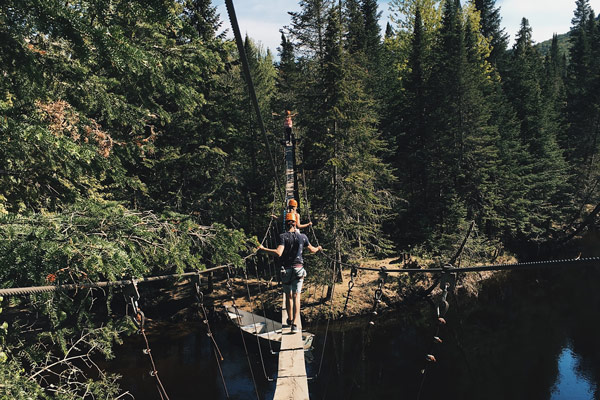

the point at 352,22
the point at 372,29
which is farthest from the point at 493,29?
the point at 352,22

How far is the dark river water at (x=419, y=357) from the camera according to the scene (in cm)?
1126

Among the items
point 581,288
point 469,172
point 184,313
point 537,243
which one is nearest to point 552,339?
point 581,288

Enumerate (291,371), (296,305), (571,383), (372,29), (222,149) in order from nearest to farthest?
1. (291,371)
2. (296,305)
3. (571,383)
4. (222,149)
5. (372,29)

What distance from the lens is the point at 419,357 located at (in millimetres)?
13055

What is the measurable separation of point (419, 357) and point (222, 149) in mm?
11231

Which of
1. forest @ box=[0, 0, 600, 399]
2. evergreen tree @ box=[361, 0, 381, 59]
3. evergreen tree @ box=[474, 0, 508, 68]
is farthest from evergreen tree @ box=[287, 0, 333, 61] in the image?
evergreen tree @ box=[474, 0, 508, 68]

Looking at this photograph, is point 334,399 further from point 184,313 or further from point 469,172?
point 469,172

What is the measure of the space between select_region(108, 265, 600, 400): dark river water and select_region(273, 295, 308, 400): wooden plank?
160 inches

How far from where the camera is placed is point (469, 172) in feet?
61.9

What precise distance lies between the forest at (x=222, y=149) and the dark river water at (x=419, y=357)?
272 cm

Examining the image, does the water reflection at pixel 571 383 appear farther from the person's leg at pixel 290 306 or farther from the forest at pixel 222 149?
the person's leg at pixel 290 306

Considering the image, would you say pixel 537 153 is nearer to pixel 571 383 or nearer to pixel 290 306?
pixel 571 383

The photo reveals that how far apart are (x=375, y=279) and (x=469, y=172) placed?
701 centimetres

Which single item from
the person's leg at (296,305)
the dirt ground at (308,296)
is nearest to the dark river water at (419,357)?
the dirt ground at (308,296)
